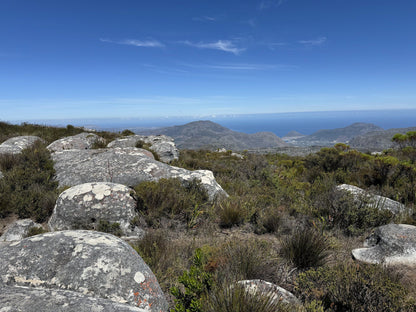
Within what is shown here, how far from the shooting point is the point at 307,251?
11.7 ft

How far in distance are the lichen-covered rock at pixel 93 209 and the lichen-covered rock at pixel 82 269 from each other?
186 cm

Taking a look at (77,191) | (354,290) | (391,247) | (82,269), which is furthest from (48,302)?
(391,247)

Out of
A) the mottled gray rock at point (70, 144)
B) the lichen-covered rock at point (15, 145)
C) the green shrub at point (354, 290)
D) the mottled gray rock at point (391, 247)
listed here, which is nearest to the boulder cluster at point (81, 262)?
the green shrub at point (354, 290)

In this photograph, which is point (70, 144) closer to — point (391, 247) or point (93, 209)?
point (93, 209)

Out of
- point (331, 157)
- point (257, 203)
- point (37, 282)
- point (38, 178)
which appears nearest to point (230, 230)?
point (257, 203)

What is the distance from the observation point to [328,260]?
3641mm

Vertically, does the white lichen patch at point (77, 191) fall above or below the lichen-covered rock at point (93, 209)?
above

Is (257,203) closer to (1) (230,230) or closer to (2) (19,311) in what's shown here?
(1) (230,230)

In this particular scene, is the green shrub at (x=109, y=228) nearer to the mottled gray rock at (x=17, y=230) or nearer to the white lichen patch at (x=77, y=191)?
the white lichen patch at (x=77, y=191)

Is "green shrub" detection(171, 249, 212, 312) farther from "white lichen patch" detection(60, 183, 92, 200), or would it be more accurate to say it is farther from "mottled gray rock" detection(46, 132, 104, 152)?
"mottled gray rock" detection(46, 132, 104, 152)

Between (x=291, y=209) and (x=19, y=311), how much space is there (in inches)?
218

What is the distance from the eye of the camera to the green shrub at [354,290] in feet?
7.80

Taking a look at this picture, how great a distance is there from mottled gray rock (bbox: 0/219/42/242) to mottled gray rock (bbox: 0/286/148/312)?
3.22 metres

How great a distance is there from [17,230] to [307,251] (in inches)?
226
